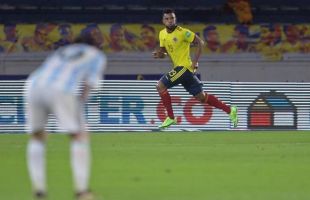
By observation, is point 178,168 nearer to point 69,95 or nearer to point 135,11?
point 69,95

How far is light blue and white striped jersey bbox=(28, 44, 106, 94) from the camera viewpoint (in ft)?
25.9

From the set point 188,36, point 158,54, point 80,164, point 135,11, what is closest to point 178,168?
point 80,164

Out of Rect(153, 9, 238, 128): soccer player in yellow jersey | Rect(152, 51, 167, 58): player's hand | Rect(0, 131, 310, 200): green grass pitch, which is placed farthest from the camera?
Rect(153, 9, 238, 128): soccer player in yellow jersey

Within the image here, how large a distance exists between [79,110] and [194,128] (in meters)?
11.4

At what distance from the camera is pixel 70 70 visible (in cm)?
794

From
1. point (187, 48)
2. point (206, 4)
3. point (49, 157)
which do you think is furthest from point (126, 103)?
point (206, 4)

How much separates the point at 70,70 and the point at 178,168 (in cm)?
398

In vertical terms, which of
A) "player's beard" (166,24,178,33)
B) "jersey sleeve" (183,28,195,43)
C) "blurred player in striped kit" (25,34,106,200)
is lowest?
"jersey sleeve" (183,28,195,43)

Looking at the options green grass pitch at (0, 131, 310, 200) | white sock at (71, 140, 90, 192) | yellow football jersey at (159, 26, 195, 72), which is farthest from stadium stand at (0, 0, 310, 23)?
white sock at (71, 140, 90, 192)

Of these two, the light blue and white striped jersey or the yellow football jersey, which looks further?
the yellow football jersey

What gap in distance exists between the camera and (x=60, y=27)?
2659 cm

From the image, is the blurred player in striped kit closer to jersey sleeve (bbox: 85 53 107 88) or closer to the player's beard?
jersey sleeve (bbox: 85 53 107 88)

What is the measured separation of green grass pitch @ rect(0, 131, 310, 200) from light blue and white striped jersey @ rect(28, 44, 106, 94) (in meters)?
1.57

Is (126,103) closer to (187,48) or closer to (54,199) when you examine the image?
(187,48)
